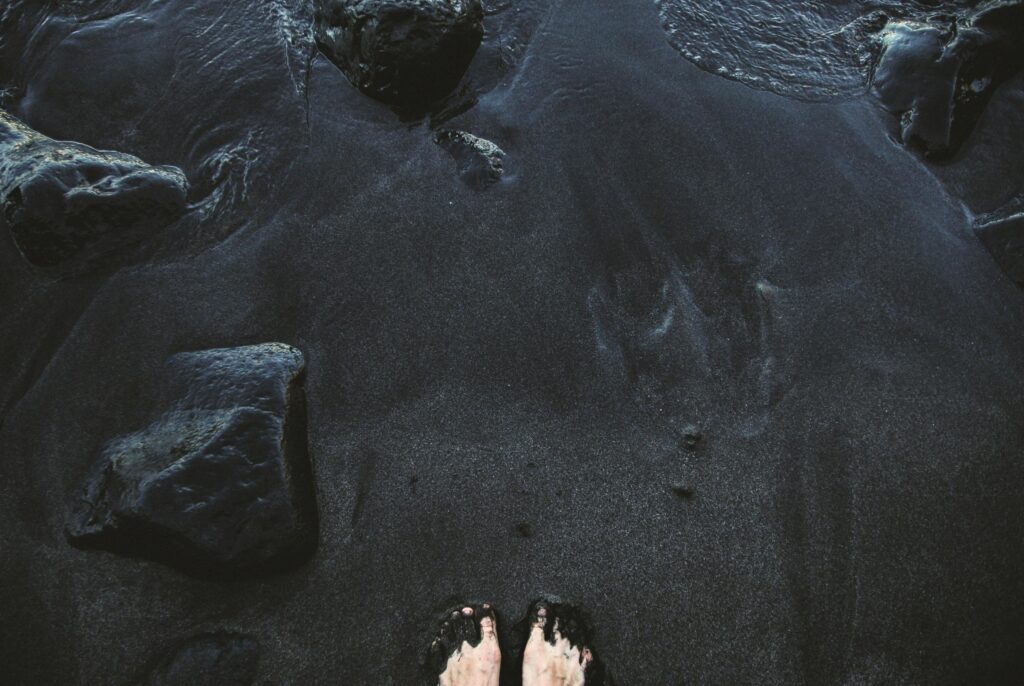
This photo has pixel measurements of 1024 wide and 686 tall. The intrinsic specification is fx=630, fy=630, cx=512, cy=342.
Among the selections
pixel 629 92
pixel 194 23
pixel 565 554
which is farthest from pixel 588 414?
pixel 194 23

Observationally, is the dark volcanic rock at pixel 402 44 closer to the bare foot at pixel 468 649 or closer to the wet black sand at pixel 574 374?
the wet black sand at pixel 574 374

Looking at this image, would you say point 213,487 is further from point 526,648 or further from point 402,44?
point 402,44

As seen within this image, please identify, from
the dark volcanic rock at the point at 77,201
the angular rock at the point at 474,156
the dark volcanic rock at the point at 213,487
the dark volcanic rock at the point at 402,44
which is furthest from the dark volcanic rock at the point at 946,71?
the dark volcanic rock at the point at 77,201

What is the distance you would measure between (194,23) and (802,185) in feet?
11.1

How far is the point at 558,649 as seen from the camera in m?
2.04

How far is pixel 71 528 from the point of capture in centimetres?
219

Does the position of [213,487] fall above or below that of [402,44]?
below

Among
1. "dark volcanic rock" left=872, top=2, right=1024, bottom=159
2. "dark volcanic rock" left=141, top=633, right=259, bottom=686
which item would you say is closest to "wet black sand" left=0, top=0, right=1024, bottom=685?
"dark volcanic rock" left=141, top=633, right=259, bottom=686

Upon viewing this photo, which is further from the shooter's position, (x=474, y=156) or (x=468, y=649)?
(x=474, y=156)

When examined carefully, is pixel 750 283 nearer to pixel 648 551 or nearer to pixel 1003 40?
pixel 648 551

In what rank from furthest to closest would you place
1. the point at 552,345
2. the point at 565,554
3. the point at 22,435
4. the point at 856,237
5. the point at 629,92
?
the point at 629,92 → the point at 856,237 → the point at 552,345 → the point at 22,435 → the point at 565,554

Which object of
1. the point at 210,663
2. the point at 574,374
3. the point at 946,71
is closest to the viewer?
the point at 210,663

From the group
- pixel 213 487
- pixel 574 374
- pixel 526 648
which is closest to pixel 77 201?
pixel 213 487

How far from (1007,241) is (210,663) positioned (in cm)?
367
